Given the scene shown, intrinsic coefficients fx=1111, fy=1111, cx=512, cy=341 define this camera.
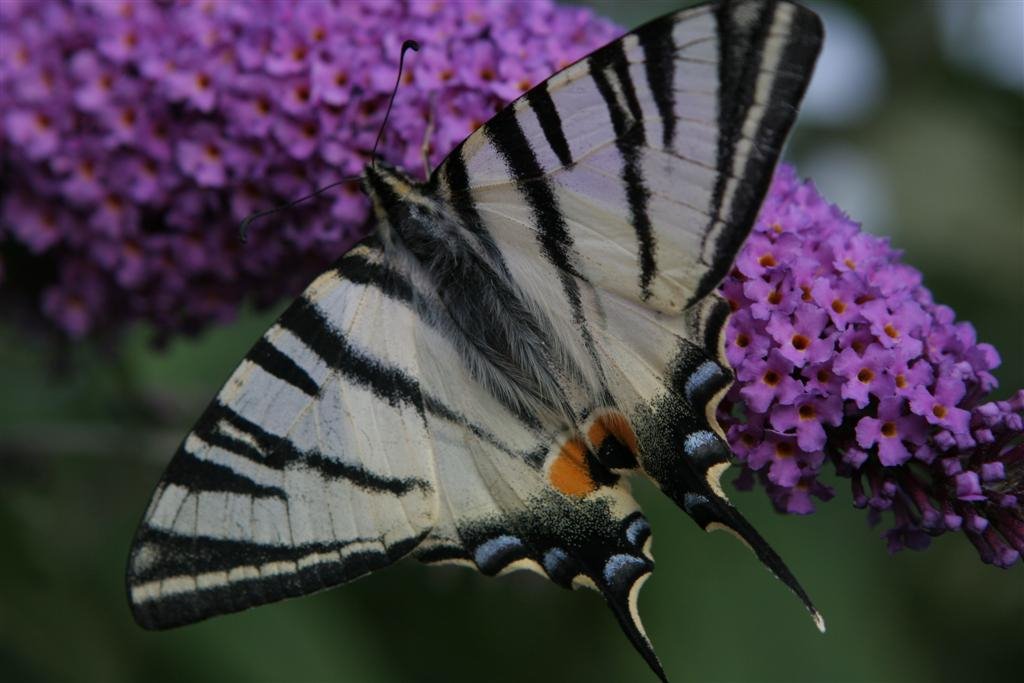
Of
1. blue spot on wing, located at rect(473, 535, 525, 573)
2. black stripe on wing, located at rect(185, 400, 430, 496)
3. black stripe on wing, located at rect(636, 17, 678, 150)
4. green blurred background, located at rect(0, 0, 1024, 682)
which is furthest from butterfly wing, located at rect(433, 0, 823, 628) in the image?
green blurred background, located at rect(0, 0, 1024, 682)

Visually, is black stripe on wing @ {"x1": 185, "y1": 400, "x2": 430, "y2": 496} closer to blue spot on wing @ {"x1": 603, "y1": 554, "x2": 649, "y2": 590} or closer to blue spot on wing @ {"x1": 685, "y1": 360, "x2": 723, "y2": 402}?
blue spot on wing @ {"x1": 603, "y1": 554, "x2": 649, "y2": 590}

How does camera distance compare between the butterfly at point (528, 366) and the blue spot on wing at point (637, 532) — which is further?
the blue spot on wing at point (637, 532)

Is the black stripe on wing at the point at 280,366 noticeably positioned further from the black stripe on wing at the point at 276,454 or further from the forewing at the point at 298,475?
the black stripe on wing at the point at 276,454

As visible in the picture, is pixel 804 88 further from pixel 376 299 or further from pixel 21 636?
pixel 21 636

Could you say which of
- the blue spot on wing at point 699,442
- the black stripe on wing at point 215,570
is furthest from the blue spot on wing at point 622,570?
the black stripe on wing at point 215,570

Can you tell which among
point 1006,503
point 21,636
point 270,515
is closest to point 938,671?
point 1006,503

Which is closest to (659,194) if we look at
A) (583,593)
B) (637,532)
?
(637,532)

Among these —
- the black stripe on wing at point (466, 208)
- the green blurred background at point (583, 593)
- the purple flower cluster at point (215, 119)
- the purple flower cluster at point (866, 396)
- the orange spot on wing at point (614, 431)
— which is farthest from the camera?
the green blurred background at point (583, 593)
